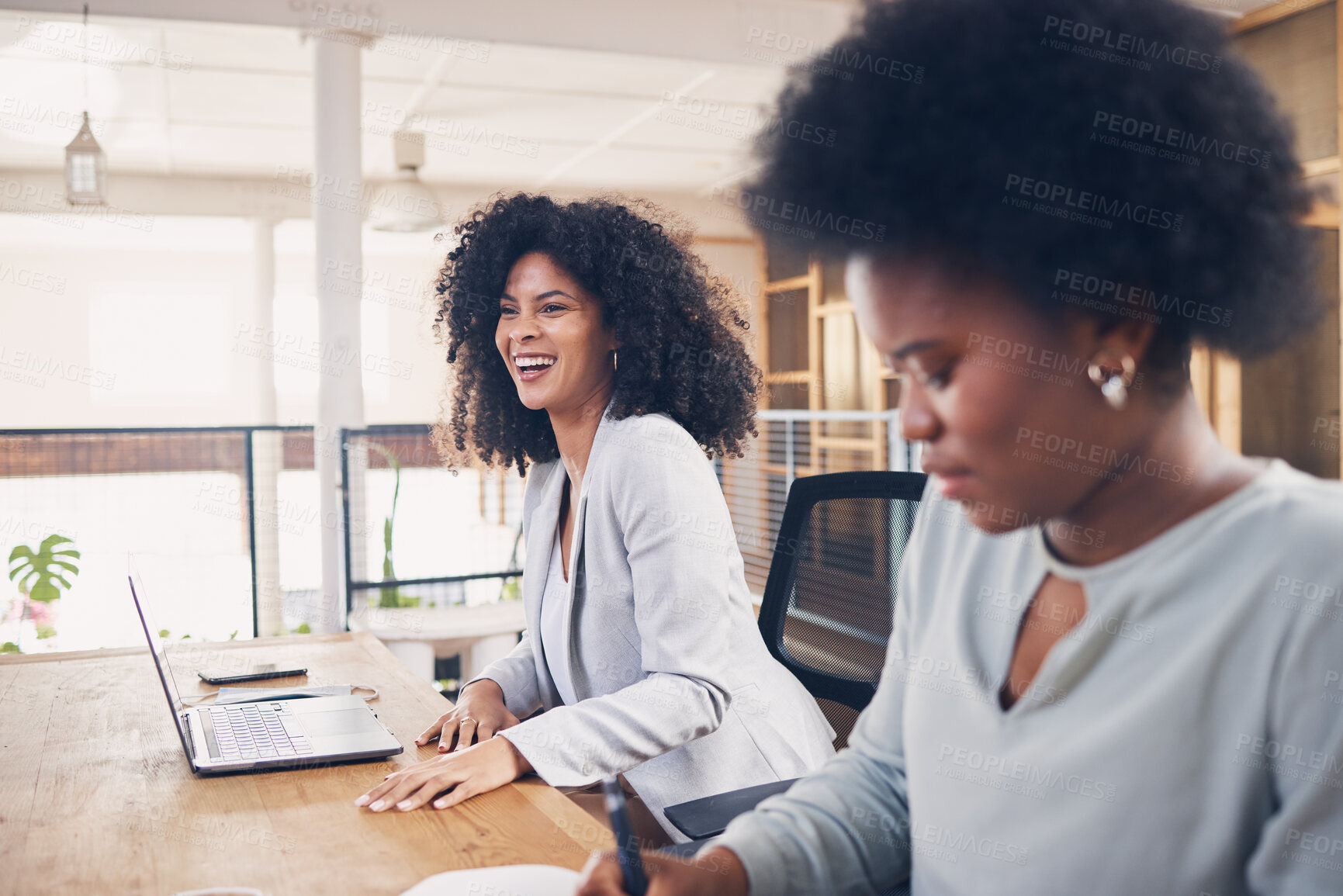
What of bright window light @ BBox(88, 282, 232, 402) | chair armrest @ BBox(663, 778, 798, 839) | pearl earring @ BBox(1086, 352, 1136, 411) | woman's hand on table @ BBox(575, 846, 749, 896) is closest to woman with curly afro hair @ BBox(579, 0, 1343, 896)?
pearl earring @ BBox(1086, 352, 1136, 411)

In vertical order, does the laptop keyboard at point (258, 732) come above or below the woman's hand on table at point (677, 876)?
below

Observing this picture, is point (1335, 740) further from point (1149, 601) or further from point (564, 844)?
point (564, 844)

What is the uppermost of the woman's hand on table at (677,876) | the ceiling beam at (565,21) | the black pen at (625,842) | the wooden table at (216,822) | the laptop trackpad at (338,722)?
the ceiling beam at (565,21)

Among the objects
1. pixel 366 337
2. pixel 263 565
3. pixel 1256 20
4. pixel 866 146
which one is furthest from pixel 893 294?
pixel 366 337

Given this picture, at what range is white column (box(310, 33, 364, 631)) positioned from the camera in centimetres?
369

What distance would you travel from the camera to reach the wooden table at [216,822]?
0.90 m

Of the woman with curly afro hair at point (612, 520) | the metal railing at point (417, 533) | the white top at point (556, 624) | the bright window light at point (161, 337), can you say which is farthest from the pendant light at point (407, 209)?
the bright window light at point (161, 337)

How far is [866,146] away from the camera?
618 millimetres

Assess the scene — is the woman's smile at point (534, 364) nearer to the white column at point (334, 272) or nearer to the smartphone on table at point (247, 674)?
the smartphone on table at point (247, 674)

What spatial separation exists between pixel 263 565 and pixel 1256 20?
14.3 ft

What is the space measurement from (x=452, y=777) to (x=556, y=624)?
0.43 meters

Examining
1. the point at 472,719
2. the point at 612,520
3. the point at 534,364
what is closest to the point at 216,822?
the point at 472,719

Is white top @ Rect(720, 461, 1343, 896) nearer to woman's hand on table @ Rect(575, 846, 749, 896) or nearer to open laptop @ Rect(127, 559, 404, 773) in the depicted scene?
woman's hand on table @ Rect(575, 846, 749, 896)

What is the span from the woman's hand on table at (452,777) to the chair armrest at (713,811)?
0.18m
